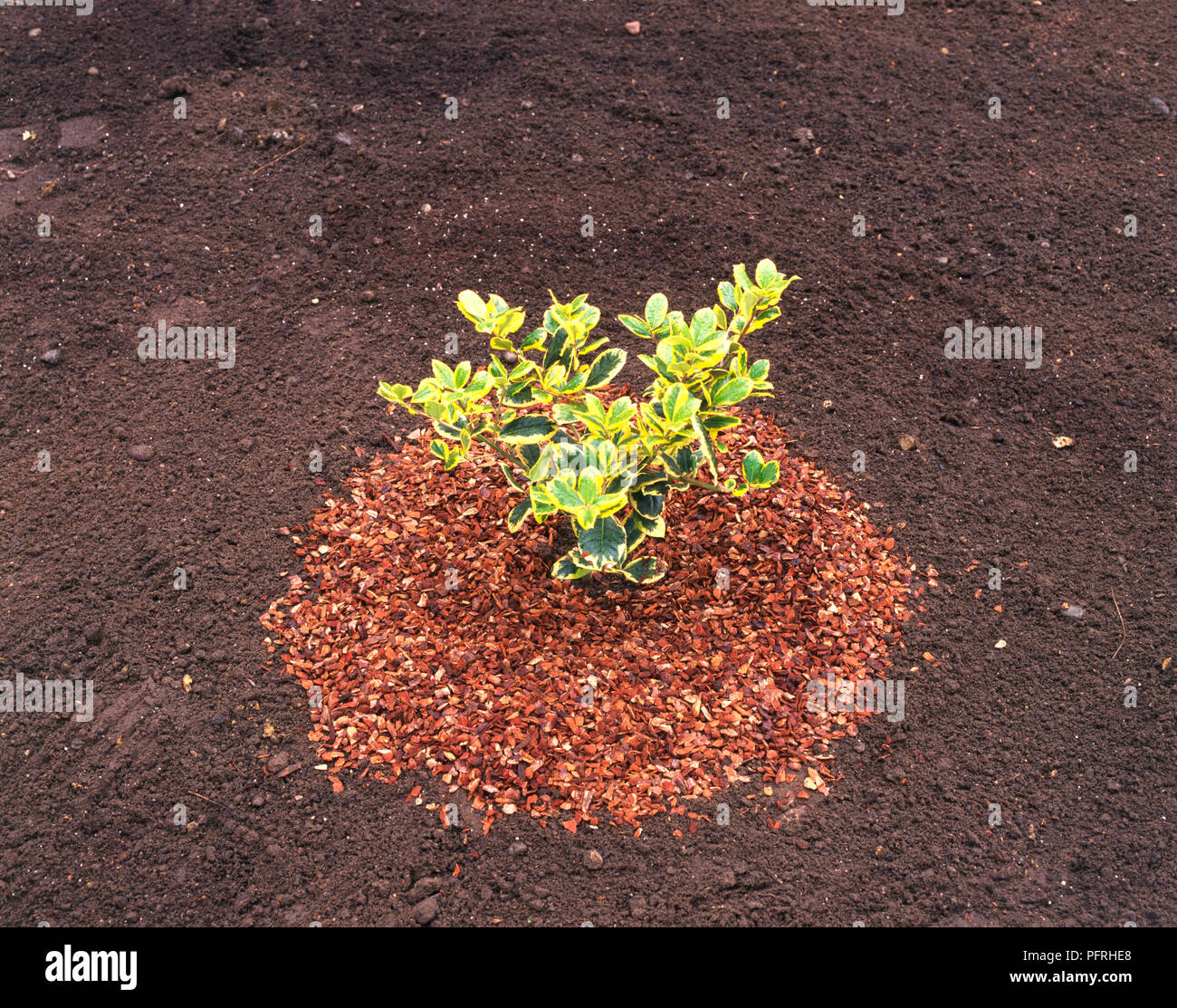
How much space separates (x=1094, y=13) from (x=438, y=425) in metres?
6.53

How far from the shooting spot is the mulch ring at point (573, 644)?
3.51 meters

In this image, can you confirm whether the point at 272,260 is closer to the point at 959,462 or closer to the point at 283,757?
the point at 283,757

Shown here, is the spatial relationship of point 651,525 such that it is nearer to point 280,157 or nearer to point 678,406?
point 678,406

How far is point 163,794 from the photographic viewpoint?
3.49m

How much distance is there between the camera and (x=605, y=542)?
323cm

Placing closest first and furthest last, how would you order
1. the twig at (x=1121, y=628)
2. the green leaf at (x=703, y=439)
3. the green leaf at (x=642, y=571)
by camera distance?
1. the green leaf at (x=703, y=439)
2. the green leaf at (x=642, y=571)
3. the twig at (x=1121, y=628)

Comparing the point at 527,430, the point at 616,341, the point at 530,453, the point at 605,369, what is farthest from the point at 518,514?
the point at 616,341

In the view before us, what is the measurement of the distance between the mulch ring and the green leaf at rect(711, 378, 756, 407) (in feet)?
3.07

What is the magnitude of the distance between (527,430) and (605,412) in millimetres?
285

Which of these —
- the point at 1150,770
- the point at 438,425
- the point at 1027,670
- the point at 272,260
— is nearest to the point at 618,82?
the point at 272,260

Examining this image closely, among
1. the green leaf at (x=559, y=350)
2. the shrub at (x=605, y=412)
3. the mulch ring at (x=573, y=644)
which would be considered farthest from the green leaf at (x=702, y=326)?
the mulch ring at (x=573, y=644)

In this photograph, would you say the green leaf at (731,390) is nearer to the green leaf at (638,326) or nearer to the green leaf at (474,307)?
the green leaf at (638,326)

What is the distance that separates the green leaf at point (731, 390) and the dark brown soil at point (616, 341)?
1.46 metres

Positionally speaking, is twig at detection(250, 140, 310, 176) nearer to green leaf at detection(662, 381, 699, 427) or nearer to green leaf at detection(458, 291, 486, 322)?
green leaf at detection(458, 291, 486, 322)
